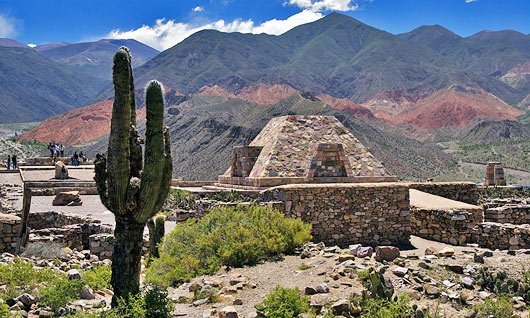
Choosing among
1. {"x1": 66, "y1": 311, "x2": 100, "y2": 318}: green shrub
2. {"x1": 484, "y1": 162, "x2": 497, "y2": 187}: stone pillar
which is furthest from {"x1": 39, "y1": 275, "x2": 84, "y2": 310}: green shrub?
{"x1": 484, "y1": 162, "x2": 497, "y2": 187}: stone pillar

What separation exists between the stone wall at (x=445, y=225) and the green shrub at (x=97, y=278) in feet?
24.1

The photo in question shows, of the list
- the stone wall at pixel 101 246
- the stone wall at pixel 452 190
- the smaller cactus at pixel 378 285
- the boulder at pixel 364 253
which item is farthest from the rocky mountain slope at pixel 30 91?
the smaller cactus at pixel 378 285

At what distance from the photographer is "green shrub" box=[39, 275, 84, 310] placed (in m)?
8.07

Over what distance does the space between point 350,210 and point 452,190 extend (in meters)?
5.87

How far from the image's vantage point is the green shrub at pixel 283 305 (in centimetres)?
725

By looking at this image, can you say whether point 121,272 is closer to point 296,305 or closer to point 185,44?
point 296,305

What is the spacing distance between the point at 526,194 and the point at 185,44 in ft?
462

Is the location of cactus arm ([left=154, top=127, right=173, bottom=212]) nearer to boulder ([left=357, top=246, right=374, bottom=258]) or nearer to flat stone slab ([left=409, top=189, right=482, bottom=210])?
boulder ([left=357, top=246, right=374, bottom=258])

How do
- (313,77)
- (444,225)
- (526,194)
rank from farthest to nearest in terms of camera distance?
1. (313,77)
2. (526,194)
3. (444,225)

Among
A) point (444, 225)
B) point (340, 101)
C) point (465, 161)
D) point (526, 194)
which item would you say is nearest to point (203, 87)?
point (340, 101)

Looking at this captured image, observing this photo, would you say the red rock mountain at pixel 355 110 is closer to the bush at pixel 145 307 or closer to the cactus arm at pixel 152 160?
the cactus arm at pixel 152 160

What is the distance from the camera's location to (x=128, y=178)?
821 cm

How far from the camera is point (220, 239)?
411 inches

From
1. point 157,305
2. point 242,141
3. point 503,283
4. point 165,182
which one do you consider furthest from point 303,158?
point 242,141
